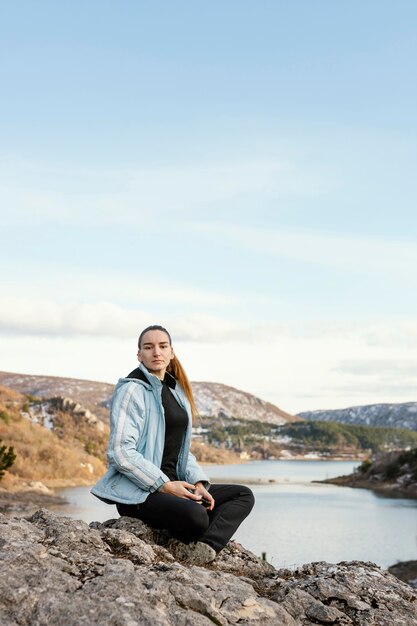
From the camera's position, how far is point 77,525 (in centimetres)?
561

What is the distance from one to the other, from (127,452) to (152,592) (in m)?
1.53

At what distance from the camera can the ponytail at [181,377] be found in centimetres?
665

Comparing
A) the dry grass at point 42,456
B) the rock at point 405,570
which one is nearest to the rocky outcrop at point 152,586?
the rock at point 405,570

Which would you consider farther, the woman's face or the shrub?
the shrub

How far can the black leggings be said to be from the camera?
5.91 m

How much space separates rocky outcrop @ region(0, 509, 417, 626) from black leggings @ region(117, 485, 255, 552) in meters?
0.17

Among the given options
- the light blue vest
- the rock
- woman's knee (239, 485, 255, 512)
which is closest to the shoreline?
the rock

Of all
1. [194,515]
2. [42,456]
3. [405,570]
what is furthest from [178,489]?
[42,456]

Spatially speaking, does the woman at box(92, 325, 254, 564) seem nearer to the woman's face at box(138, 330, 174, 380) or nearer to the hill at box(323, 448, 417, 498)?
the woman's face at box(138, 330, 174, 380)

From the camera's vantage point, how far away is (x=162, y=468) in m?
6.35

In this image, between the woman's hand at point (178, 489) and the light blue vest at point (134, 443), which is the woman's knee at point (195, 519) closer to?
the woman's hand at point (178, 489)

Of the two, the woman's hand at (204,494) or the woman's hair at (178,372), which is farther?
the woman's hair at (178,372)

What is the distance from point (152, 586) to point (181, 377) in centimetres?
243

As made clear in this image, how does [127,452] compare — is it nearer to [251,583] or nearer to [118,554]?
[118,554]
